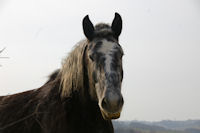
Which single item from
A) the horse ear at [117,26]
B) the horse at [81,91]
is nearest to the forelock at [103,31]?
the horse at [81,91]

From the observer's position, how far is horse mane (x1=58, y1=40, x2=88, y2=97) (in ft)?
16.9

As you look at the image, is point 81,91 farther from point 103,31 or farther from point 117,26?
point 117,26

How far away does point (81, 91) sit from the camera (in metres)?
5.11

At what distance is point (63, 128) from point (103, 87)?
42.2 inches

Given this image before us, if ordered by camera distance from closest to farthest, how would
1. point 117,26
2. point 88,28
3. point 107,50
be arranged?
point 107,50, point 88,28, point 117,26

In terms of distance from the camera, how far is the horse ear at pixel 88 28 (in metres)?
5.24

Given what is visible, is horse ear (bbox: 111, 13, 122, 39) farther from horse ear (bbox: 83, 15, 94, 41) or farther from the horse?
horse ear (bbox: 83, 15, 94, 41)

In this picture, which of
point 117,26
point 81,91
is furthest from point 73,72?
point 117,26

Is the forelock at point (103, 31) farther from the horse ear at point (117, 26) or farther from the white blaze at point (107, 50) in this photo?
the white blaze at point (107, 50)

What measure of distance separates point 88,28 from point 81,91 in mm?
1121

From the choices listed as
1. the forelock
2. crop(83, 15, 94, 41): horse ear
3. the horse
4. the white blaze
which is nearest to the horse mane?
the horse

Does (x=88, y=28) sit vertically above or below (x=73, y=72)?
above

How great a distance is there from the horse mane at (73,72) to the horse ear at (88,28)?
16 centimetres

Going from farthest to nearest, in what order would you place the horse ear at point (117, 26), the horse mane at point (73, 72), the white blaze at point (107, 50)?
the horse ear at point (117, 26), the horse mane at point (73, 72), the white blaze at point (107, 50)
